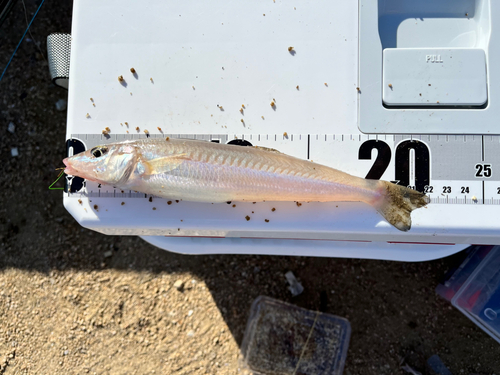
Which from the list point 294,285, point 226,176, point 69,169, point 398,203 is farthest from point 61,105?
point 398,203

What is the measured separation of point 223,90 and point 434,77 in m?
0.97

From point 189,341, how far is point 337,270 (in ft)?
3.87

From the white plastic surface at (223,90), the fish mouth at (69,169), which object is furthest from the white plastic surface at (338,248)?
the fish mouth at (69,169)

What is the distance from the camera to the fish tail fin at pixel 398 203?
4.79 feet

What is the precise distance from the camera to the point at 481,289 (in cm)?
211

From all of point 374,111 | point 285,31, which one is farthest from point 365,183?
point 285,31

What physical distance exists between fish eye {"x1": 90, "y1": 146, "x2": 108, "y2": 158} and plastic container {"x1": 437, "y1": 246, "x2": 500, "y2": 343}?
7.49 ft

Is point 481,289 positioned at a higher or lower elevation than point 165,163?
lower

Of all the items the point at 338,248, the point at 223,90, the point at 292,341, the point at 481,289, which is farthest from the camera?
the point at 292,341

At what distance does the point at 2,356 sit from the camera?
242cm

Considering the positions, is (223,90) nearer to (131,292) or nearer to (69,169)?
(69,169)

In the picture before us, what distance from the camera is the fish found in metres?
1.43

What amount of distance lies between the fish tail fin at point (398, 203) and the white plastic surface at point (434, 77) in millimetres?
400

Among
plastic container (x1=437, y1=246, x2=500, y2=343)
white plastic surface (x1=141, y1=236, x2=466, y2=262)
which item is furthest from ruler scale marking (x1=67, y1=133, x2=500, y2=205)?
plastic container (x1=437, y1=246, x2=500, y2=343)
